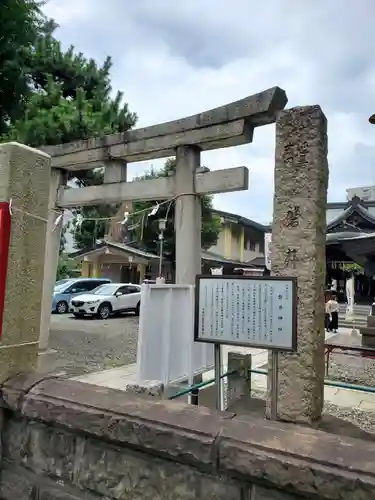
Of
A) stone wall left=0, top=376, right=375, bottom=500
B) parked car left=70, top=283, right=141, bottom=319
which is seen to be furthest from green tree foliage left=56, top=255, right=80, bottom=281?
stone wall left=0, top=376, right=375, bottom=500

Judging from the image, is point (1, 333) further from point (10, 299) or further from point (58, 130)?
point (58, 130)

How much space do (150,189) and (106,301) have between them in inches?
477

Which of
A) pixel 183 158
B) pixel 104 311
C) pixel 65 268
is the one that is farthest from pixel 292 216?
pixel 65 268

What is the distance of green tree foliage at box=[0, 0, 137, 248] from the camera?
29.4ft

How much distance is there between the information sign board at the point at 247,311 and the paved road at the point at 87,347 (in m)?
4.50

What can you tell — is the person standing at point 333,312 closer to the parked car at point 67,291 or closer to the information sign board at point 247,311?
the parked car at point 67,291

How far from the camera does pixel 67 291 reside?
21297 millimetres

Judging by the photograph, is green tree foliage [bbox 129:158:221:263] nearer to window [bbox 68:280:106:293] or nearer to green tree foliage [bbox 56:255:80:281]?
window [bbox 68:280:106:293]

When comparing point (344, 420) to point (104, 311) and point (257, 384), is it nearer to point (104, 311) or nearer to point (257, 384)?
point (257, 384)

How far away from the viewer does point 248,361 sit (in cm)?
565

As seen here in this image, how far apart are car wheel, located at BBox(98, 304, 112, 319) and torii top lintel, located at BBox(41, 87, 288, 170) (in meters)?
10.9

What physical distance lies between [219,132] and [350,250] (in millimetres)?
13061

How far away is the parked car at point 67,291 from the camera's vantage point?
20641mm

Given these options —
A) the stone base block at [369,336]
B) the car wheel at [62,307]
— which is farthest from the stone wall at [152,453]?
the car wheel at [62,307]
